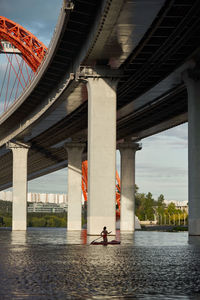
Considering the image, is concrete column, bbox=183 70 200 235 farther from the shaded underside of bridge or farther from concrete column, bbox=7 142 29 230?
concrete column, bbox=7 142 29 230

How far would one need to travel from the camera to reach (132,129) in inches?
3145

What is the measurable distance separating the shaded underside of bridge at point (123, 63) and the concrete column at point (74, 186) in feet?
13.4

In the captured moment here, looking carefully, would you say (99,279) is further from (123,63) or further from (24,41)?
(24,41)

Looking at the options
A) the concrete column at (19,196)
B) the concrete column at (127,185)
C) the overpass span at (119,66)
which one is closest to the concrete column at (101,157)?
the overpass span at (119,66)

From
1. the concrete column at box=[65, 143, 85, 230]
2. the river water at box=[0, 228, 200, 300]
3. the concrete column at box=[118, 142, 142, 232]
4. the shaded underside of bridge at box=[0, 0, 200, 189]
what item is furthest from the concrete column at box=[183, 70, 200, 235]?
the concrete column at box=[65, 143, 85, 230]

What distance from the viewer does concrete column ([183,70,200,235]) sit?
47.7m

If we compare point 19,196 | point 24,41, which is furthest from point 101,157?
point 24,41

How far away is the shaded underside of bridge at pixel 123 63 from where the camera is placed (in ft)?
115

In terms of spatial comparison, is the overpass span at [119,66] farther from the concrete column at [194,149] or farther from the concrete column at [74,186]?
the concrete column at [74,186]

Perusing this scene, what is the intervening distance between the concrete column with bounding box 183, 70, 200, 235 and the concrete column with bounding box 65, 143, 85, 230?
3754cm

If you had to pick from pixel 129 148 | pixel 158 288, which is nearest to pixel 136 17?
pixel 158 288

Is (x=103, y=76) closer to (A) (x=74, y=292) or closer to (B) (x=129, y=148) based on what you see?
(A) (x=74, y=292)

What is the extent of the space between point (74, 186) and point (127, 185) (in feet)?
24.8

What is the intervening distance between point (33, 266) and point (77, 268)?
1437mm
